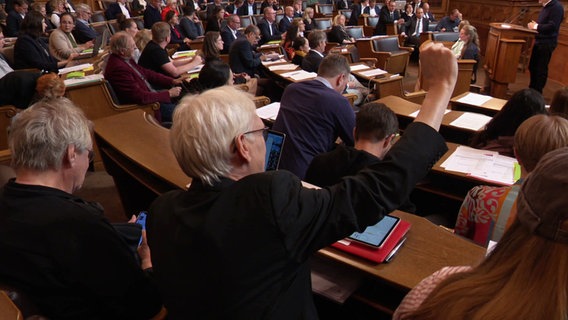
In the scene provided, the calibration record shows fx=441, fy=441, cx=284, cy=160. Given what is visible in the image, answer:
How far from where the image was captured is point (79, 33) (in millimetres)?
6738

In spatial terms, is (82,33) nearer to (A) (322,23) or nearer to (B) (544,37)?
(A) (322,23)

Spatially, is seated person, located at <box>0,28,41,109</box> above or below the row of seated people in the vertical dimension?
below

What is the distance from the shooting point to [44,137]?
1.41 m

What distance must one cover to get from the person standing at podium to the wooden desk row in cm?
527

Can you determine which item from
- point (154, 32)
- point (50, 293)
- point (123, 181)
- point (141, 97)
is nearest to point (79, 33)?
point (154, 32)

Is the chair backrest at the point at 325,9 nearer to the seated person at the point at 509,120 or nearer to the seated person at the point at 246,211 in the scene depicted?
the seated person at the point at 509,120

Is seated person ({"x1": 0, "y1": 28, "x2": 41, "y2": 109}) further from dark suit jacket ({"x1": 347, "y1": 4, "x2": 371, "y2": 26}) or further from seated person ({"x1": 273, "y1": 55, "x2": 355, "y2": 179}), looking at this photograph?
dark suit jacket ({"x1": 347, "y1": 4, "x2": 371, "y2": 26})

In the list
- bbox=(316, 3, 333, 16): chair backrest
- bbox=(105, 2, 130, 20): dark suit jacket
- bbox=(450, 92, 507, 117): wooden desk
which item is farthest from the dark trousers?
bbox=(105, 2, 130, 20): dark suit jacket

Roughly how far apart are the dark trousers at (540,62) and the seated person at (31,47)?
19.8 feet

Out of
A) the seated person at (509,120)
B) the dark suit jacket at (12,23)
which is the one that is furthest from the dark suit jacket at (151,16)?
the seated person at (509,120)

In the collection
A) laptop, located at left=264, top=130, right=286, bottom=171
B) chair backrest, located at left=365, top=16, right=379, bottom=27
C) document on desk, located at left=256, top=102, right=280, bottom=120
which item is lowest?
chair backrest, located at left=365, top=16, right=379, bottom=27

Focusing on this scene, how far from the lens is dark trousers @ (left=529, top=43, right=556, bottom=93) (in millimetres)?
5770

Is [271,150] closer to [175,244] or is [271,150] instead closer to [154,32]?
[175,244]

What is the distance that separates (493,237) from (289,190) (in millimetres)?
1114
